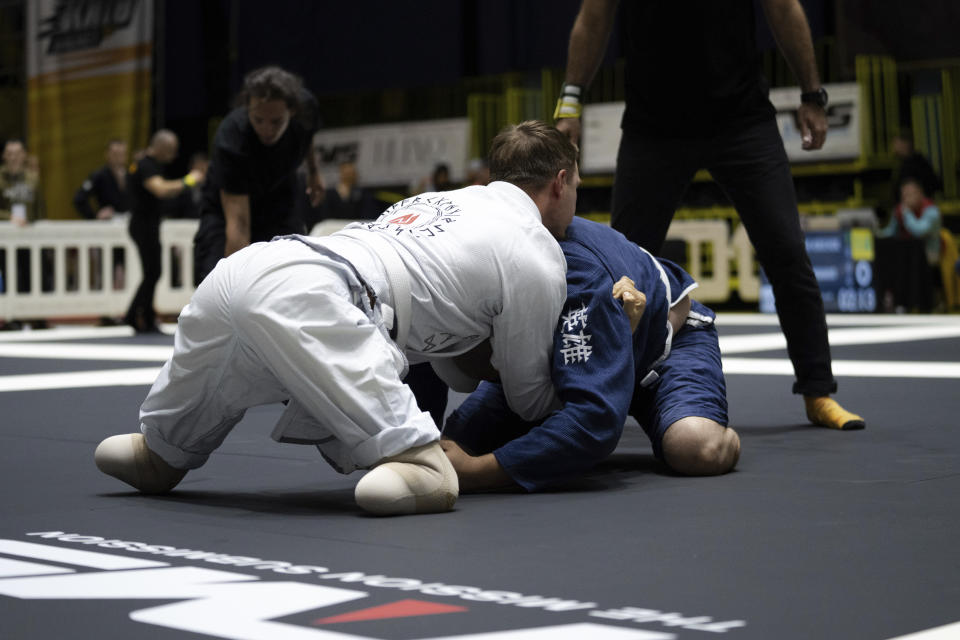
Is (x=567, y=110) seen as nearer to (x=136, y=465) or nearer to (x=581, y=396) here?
(x=581, y=396)

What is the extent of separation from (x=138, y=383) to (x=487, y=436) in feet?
10.1

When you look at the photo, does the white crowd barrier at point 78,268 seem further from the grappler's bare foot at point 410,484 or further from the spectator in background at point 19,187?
the grappler's bare foot at point 410,484

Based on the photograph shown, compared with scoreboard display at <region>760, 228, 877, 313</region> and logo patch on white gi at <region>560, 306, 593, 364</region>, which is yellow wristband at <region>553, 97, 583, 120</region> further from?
scoreboard display at <region>760, 228, 877, 313</region>

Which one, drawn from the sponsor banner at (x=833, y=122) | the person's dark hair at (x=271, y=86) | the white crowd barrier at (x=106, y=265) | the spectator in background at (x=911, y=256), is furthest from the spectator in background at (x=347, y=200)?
the person's dark hair at (x=271, y=86)

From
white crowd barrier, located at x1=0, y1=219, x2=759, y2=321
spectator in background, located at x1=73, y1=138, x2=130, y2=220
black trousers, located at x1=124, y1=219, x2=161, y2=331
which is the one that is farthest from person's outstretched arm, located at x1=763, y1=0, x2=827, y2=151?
spectator in background, located at x1=73, y1=138, x2=130, y2=220

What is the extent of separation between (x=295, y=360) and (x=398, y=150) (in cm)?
1437

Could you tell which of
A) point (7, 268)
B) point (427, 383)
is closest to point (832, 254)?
point (7, 268)

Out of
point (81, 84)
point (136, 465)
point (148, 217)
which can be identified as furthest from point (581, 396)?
point (81, 84)

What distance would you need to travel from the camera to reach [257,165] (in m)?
5.55

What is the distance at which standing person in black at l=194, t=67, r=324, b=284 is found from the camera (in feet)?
17.6

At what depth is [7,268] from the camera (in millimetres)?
12406

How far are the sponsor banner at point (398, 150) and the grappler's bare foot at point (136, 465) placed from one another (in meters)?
13.4

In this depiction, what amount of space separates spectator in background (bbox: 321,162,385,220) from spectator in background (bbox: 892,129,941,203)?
5147 mm

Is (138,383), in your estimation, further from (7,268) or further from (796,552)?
(7,268)
